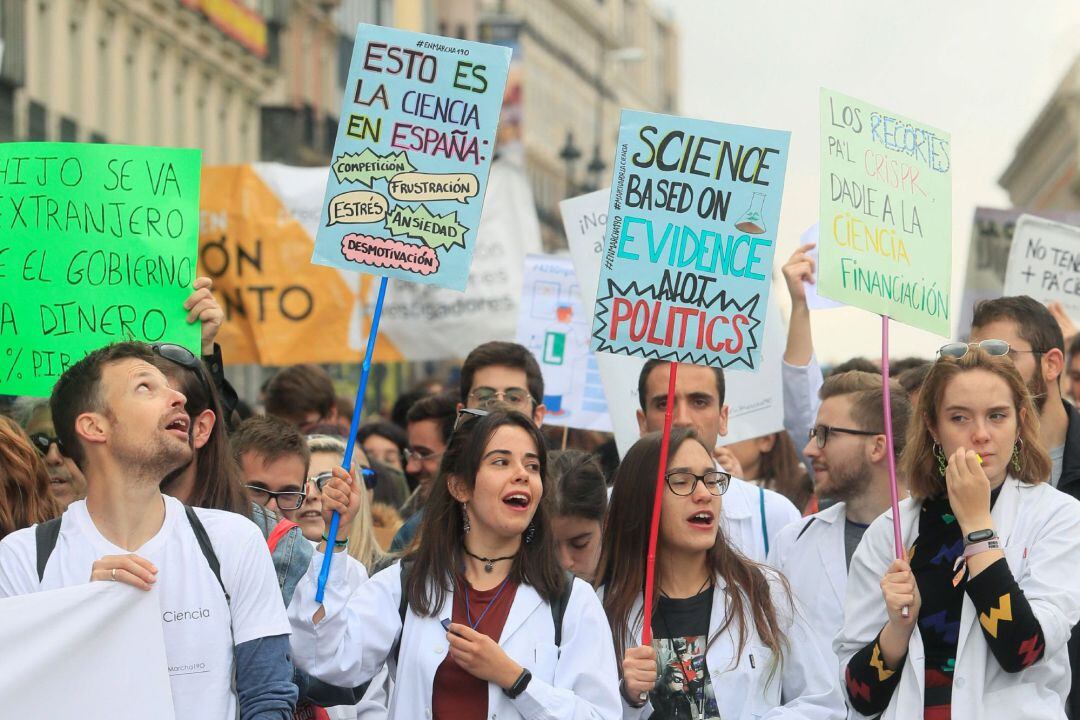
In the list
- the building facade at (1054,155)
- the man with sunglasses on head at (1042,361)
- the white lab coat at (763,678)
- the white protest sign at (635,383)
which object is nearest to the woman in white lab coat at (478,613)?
the white lab coat at (763,678)

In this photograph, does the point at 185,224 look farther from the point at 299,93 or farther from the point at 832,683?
the point at 299,93

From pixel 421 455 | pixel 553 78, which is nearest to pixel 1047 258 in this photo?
pixel 421 455

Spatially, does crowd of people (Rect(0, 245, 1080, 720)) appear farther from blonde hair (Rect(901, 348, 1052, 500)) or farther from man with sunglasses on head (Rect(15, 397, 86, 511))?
Answer: man with sunglasses on head (Rect(15, 397, 86, 511))

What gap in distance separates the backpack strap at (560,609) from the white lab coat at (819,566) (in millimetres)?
906

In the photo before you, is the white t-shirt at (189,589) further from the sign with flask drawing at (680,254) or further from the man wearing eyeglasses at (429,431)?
the man wearing eyeglasses at (429,431)

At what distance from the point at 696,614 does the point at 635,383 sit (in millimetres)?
2544

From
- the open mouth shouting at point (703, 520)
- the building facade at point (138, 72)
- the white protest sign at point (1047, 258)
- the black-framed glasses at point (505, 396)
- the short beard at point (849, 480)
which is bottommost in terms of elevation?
the open mouth shouting at point (703, 520)

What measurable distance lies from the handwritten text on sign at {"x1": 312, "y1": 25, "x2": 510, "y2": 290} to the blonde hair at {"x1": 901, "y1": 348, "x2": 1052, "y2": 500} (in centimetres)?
144

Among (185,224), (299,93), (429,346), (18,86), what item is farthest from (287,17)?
(185,224)

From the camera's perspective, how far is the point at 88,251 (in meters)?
6.46

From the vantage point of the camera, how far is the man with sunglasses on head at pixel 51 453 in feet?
21.5

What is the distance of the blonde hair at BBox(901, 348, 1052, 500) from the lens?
5309 millimetres

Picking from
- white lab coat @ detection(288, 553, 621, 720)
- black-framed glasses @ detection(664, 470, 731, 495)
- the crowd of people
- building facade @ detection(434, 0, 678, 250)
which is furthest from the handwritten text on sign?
building facade @ detection(434, 0, 678, 250)

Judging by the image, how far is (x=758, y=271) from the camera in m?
6.06
